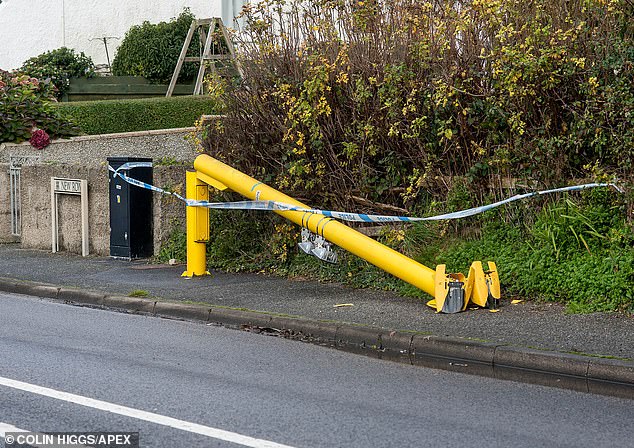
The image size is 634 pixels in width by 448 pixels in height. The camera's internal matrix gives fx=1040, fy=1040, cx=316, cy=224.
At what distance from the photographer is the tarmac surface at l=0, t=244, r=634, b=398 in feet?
27.3

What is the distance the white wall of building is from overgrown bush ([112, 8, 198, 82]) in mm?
935

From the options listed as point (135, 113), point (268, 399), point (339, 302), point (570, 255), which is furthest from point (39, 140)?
point (268, 399)

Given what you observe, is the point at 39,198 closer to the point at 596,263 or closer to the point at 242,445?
the point at 596,263

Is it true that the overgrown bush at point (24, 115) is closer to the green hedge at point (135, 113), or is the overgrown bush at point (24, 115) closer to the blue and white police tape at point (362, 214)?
the green hedge at point (135, 113)

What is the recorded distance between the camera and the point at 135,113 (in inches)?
863

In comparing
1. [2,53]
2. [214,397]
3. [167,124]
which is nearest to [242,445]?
[214,397]

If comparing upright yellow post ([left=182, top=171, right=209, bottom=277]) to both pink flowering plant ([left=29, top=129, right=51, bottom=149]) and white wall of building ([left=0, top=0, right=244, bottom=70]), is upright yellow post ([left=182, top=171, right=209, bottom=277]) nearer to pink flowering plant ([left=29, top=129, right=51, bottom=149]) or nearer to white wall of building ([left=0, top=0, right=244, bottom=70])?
pink flowering plant ([left=29, top=129, right=51, bottom=149])

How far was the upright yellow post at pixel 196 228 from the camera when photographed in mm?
12602

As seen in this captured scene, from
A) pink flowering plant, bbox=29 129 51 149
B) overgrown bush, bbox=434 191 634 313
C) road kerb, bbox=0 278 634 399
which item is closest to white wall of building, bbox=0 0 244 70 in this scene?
pink flowering plant, bbox=29 129 51 149

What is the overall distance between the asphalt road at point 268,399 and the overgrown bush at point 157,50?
1784cm

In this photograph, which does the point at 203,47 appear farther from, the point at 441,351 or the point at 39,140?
the point at 441,351

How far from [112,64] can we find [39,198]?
42.4 ft

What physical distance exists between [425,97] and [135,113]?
11.9m

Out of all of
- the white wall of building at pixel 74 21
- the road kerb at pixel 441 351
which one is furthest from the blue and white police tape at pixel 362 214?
the white wall of building at pixel 74 21
